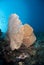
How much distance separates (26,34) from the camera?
10.3 feet

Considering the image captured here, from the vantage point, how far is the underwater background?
328 centimetres

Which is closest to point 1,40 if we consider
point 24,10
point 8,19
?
point 8,19

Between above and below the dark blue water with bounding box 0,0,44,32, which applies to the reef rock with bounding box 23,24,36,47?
below

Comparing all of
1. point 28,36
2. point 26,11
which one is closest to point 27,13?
point 26,11

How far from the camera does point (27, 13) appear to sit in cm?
336

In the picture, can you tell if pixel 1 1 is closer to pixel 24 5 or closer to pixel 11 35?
pixel 24 5

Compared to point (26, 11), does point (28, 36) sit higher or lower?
lower

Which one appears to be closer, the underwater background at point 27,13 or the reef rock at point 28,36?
the reef rock at point 28,36

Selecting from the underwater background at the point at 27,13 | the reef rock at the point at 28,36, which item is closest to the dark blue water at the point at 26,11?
the underwater background at the point at 27,13

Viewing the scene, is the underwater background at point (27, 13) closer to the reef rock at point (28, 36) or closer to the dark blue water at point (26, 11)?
the dark blue water at point (26, 11)

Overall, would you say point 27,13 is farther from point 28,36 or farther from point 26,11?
point 28,36

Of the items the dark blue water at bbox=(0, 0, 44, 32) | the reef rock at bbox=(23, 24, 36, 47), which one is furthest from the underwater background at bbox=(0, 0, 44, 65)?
the reef rock at bbox=(23, 24, 36, 47)

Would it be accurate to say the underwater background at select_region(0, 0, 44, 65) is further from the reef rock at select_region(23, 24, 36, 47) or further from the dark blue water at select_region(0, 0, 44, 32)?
the reef rock at select_region(23, 24, 36, 47)

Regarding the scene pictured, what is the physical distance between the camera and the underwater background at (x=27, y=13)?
3284 millimetres
